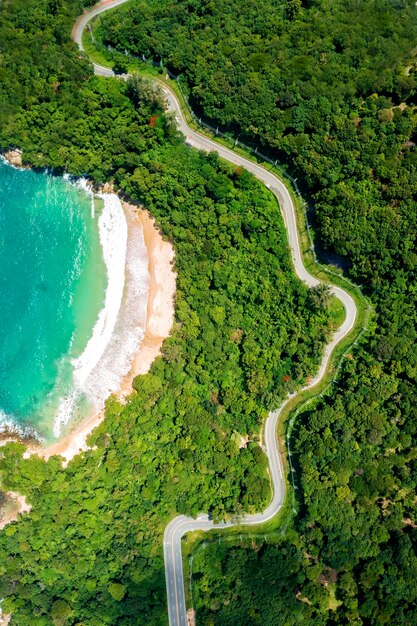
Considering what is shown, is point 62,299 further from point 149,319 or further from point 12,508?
point 12,508

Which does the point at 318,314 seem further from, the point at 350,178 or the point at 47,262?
the point at 47,262

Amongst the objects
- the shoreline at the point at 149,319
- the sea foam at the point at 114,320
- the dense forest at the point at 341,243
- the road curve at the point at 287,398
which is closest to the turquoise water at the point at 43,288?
the sea foam at the point at 114,320

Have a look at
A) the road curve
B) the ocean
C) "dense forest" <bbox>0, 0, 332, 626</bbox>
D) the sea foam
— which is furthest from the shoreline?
the road curve

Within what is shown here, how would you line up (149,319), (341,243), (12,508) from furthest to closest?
(149,319), (341,243), (12,508)

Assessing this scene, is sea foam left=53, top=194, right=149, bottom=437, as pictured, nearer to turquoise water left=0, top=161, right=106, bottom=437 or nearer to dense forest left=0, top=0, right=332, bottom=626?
turquoise water left=0, top=161, right=106, bottom=437

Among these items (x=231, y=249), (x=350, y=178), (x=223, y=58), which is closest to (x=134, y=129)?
(x=223, y=58)

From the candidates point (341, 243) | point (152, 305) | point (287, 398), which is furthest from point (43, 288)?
point (341, 243)
